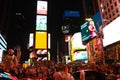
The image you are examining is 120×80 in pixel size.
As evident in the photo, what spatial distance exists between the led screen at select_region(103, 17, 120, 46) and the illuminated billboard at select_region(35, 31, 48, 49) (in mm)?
26273

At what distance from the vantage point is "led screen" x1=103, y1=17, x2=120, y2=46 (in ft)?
86.2

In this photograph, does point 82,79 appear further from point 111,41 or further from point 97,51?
point 97,51

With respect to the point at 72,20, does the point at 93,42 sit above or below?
below

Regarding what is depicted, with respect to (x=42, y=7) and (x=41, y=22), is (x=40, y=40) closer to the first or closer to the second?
(x=41, y=22)

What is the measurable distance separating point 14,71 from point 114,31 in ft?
64.6

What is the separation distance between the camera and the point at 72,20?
68938 millimetres

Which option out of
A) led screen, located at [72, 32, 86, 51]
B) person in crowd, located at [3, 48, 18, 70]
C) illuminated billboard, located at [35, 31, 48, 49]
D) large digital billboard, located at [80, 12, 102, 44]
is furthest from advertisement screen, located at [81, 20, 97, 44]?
person in crowd, located at [3, 48, 18, 70]

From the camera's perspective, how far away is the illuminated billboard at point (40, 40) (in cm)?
5422

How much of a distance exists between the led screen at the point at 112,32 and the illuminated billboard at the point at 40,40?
86.2ft

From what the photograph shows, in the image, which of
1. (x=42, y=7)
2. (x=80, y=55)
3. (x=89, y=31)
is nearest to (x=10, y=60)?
(x=89, y=31)

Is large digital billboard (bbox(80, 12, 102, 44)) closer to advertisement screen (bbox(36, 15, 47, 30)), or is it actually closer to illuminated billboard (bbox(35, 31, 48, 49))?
illuminated billboard (bbox(35, 31, 48, 49))

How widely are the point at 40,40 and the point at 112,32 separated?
1160 inches

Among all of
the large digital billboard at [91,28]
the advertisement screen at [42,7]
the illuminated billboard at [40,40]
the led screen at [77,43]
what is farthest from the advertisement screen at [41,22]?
the large digital billboard at [91,28]

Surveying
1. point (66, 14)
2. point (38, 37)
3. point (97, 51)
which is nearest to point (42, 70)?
point (97, 51)
